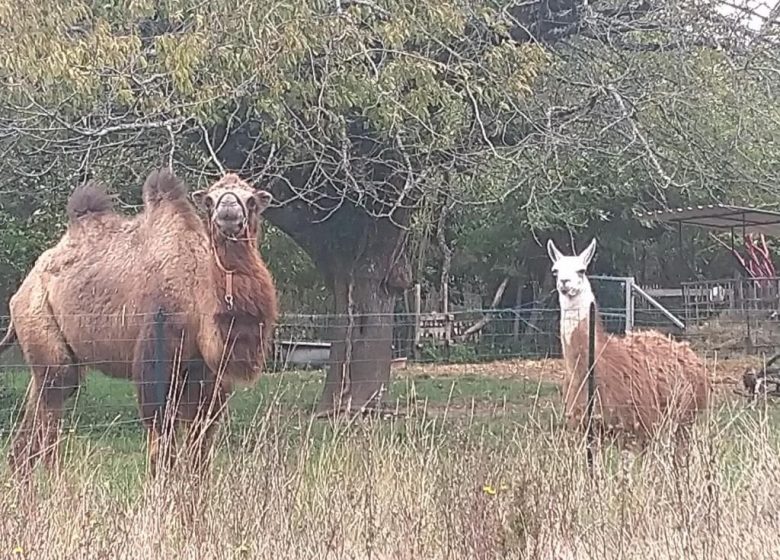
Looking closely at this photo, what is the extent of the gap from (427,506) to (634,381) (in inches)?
129

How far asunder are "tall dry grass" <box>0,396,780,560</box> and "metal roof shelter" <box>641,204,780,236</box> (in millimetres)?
11465

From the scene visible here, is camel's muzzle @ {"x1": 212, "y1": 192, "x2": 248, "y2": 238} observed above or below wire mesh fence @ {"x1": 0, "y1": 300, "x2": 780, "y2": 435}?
above

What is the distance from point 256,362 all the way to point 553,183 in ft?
18.9

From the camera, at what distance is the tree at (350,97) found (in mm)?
9641

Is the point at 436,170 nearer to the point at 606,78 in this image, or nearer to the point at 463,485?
the point at 606,78

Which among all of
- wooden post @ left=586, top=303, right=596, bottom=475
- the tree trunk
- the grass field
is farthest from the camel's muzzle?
the tree trunk

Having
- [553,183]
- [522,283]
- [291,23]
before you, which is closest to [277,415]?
[291,23]

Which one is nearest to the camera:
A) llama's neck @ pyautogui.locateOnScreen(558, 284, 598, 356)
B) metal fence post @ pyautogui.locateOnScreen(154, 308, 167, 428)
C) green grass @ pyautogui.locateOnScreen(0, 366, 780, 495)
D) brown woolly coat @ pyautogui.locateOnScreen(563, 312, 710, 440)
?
green grass @ pyautogui.locateOnScreen(0, 366, 780, 495)

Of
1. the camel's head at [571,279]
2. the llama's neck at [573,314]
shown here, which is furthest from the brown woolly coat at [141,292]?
the camel's head at [571,279]

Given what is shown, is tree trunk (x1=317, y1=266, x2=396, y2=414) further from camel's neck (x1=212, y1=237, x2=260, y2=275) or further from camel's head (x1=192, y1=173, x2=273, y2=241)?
camel's head (x1=192, y1=173, x2=273, y2=241)

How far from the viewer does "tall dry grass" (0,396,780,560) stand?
577cm

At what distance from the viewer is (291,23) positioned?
373 inches

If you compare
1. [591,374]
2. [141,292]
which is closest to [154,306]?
[141,292]

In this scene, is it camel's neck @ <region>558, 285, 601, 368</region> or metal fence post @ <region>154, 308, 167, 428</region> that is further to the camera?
camel's neck @ <region>558, 285, 601, 368</region>
